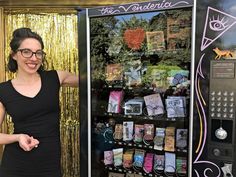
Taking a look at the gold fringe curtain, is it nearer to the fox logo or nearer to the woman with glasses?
the woman with glasses

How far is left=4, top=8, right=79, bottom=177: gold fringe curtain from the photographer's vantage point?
3.24 m

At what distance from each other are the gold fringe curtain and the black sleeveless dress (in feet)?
4.46

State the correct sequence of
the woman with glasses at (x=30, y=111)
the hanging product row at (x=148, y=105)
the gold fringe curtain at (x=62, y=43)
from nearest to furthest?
the woman with glasses at (x=30, y=111)
the hanging product row at (x=148, y=105)
the gold fringe curtain at (x=62, y=43)

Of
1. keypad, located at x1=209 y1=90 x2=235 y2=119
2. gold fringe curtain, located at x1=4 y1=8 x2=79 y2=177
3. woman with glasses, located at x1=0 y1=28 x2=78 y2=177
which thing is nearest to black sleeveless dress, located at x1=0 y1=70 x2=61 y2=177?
woman with glasses, located at x1=0 y1=28 x2=78 y2=177

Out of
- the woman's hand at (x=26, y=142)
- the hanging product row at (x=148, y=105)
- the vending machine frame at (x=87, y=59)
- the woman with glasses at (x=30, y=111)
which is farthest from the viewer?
the hanging product row at (x=148, y=105)

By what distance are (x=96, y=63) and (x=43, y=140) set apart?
0.68 meters

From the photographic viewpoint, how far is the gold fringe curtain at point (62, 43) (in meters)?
3.24

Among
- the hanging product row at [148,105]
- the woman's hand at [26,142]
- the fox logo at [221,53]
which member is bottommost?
the woman's hand at [26,142]

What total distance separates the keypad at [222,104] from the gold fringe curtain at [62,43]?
183cm

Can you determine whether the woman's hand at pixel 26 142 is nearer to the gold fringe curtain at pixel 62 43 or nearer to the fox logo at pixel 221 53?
the fox logo at pixel 221 53

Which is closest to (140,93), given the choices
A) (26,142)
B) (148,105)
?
(148,105)

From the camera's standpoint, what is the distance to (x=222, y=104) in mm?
1687

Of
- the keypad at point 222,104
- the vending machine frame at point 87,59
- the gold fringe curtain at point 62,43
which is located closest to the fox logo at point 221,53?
the keypad at point 222,104

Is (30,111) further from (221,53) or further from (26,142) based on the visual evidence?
(221,53)
